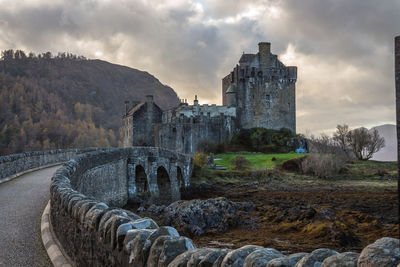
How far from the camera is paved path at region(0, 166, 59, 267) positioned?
5.76 metres

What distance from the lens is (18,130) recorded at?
240 feet

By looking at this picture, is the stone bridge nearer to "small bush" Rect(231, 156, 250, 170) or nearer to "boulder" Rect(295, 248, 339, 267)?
"small bush" Rect(231, 156, 250, 170)

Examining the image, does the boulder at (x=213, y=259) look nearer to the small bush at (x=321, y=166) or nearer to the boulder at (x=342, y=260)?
the boulder at (x=342, y=260)

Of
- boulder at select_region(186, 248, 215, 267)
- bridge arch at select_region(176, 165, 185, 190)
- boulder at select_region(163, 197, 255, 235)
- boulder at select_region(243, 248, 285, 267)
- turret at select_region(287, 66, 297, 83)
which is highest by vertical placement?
turret at select_region(287, 66, 297, 83)

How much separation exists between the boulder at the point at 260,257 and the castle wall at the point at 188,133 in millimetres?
41039

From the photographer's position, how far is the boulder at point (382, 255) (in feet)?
6.42

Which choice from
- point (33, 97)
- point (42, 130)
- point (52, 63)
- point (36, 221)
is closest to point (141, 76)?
point (52, 63)

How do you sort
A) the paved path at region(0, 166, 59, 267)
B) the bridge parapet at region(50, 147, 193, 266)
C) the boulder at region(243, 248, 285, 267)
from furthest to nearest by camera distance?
the paved path at region(0, 166, 59, 267)
the bridge parapet at region(50, 147, 193, 266)
the boulder at region(243, 248, 285, 267)

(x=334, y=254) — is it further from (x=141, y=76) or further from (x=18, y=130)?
(x=141, y=76)

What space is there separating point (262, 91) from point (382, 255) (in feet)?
170

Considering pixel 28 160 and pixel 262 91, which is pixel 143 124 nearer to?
pixel 262 91

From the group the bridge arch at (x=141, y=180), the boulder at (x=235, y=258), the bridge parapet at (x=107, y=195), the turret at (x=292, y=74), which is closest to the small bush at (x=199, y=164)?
the bridge parapet at (x=107, y=195)

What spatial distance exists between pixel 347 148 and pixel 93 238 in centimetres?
4591

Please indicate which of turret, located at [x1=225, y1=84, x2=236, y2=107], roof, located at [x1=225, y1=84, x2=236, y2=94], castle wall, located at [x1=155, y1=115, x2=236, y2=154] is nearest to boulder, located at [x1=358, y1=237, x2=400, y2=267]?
castle wall, located at [x1=155, y1=115, x2=236, y2=154]
